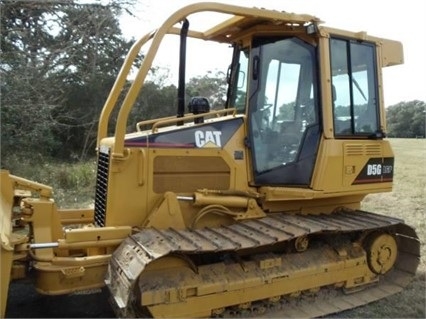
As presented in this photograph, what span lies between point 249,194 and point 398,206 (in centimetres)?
607

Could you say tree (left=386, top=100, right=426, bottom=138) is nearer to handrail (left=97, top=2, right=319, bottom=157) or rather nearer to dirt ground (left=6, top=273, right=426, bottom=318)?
dirt ground (left=6, top=273, right=426, bottom=318)

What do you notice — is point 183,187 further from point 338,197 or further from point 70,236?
point 338,197

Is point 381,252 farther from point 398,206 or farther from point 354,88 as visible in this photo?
point 398,206

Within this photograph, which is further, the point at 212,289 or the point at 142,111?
the point at 142,111

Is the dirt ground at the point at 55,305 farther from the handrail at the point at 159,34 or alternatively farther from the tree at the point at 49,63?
the tree at the point at 49,63

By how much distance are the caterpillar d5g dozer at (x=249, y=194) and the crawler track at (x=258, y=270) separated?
0.01 m

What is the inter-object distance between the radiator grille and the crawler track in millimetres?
628

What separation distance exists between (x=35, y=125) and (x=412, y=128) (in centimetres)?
2077

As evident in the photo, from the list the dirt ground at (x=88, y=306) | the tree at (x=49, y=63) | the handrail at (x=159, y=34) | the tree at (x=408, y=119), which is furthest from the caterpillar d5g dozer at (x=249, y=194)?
the tree at (x=408, y=119)

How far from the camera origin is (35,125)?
12.0 meters

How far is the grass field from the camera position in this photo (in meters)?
4.35

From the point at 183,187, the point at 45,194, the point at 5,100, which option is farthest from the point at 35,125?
the point at 183,187

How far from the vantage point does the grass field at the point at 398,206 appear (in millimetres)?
4348

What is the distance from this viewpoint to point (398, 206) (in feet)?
30.6
